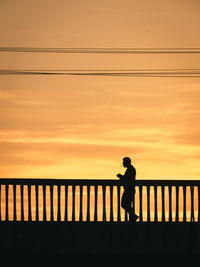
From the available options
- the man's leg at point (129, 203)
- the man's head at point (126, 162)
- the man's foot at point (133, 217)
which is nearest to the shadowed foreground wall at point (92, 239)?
the man's foot at point (133, 217)

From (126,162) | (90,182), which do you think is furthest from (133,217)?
(126,162)

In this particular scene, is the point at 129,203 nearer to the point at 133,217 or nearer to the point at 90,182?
the point at 133,217

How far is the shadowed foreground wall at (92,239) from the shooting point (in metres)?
13.0

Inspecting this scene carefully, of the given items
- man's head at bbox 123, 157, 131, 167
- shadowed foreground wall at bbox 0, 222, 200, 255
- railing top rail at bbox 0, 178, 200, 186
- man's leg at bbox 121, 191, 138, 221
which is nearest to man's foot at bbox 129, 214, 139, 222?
man's leg at bbox 121, 191, 138, 221

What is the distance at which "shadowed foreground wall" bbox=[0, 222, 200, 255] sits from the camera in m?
13.0

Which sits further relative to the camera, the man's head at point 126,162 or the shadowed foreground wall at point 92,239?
the man's head at point 126,162

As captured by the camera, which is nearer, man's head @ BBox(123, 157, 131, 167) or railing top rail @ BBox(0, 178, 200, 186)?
railing top rail @ BBox(0, 178, 200, 186)

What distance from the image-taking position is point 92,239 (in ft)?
42.8

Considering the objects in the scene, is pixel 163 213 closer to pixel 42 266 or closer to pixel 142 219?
pixel 142 219

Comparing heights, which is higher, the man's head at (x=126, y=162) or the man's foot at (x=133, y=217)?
the man's head at (x=126, y=162)

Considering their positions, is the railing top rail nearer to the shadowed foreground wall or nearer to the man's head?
the shadowed foreground wall

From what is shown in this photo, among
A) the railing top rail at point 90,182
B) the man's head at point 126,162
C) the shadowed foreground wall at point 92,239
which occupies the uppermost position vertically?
the man's head at point 126,162

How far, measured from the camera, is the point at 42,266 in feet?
38.3

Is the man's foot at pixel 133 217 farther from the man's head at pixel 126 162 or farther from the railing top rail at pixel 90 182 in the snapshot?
the man's head at pixel 126 162
